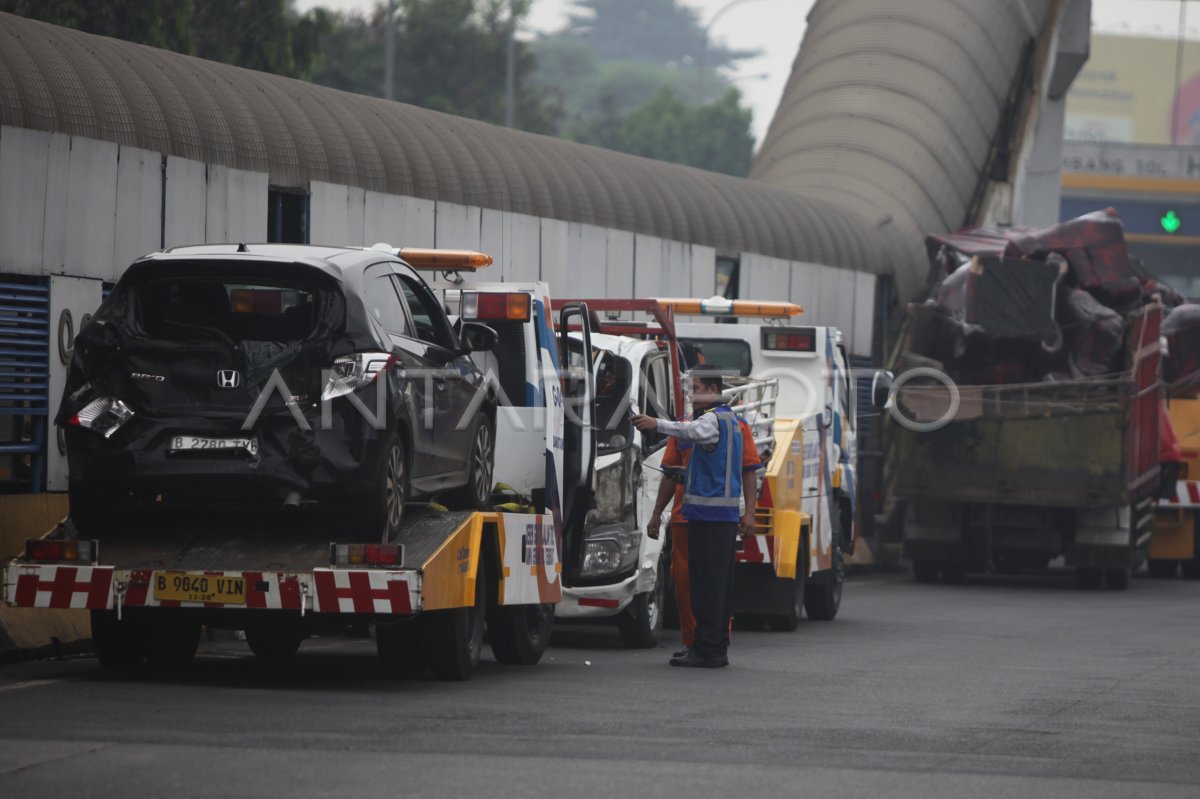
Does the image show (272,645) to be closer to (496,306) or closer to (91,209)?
(496,306)

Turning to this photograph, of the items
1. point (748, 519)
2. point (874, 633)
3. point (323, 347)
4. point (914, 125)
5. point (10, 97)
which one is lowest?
point (874, 633)

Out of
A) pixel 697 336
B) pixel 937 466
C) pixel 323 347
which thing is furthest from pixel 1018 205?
pixel 323 347

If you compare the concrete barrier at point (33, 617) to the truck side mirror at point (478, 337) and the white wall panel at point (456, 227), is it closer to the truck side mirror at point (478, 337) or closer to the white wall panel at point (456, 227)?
the truck side mirror at point (478, 337)

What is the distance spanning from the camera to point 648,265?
2527cm

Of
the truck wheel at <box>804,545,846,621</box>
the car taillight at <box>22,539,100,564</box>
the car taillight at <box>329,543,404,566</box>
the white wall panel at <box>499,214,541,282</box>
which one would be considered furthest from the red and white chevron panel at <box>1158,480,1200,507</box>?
the car taillight at <box>22,539,100,564</box>

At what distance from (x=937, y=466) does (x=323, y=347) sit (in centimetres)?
1451

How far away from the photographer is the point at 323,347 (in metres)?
10.6

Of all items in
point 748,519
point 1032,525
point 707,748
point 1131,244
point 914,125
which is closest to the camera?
point 707,748

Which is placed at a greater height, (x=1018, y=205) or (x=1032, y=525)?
(x=1018, y=205)

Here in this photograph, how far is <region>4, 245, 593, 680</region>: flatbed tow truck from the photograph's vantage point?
10.6 m

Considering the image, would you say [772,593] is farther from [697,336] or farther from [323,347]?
[323,347]

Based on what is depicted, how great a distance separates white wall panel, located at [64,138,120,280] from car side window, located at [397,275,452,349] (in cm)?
339

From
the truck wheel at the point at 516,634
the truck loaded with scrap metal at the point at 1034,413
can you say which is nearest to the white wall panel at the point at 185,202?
the truck wheel at the point at 516,634

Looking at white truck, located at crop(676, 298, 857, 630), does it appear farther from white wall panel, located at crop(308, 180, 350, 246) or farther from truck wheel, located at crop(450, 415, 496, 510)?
truck wheel, located at crop(450, 415, 496, 510)
